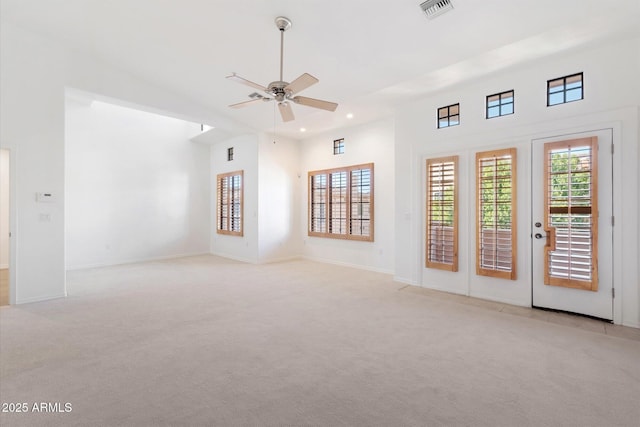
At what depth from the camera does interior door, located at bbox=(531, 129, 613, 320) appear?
11.2ft

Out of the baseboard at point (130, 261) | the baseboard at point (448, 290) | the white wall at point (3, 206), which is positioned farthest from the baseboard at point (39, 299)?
the baseboard at point (448, 290)

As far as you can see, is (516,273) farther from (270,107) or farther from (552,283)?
(270,107)

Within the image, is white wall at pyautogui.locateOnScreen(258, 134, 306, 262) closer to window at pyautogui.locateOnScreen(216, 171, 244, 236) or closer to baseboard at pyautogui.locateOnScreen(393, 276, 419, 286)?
window at pyautogui.locateOnScreen(216, 171, 244, 236)

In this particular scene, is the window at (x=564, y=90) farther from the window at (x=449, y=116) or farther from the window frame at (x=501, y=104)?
the window at (x=449, y=116)

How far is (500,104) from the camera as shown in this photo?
4227mm

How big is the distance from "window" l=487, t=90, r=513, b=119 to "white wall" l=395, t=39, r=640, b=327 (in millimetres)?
87

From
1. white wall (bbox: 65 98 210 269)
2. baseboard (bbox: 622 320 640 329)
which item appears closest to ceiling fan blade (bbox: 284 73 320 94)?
baseboard (bbox: 622 320 640 329)

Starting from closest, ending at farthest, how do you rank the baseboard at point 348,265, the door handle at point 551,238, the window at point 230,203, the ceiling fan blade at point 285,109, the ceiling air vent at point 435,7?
1. the ceiling air vent at point 435,7
2. the ceiling fan blade at point 285,109
3. the door handle at point 551,238
4. the baseboard at point 348,265
5. the window at point 230,203

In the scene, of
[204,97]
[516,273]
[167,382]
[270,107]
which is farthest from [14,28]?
[516,273]

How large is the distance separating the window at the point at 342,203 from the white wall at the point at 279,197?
0.47 meters

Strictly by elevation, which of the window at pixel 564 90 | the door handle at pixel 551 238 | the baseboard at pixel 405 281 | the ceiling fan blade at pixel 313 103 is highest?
the window at pixel 564 90

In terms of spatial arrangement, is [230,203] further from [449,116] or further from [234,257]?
[449,116]

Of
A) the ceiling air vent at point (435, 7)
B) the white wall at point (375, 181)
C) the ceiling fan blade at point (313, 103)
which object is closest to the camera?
the ceiling air vent at point (435, 7)

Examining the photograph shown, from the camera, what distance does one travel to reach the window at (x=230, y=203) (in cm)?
779
